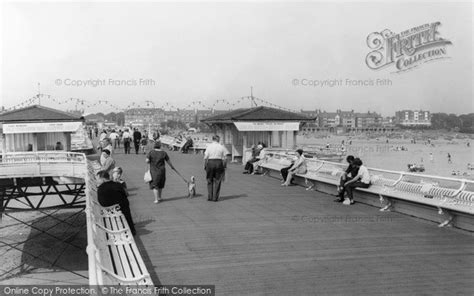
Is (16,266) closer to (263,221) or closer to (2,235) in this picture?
(2,235)

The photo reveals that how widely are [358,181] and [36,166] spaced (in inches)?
434

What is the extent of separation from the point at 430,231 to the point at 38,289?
11244 mm

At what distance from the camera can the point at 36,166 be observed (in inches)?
630

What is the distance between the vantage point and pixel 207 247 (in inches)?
266

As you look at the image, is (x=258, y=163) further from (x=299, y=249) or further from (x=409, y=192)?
(x=299, y=249)

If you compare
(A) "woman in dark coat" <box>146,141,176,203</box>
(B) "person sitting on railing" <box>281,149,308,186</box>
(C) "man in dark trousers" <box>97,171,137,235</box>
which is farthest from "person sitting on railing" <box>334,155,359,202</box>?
(C) "man in dark trousers" <box>97,171,137,235</box>

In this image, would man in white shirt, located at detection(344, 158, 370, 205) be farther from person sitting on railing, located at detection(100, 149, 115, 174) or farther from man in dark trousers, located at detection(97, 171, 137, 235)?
person sitting on railing, located at detection(100, 149, 115, 174)

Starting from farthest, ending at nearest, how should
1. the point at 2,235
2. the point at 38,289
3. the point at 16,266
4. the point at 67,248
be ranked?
the point at 2,235 → the point at 67,248 → the point at 16,266 → the point at 38,289

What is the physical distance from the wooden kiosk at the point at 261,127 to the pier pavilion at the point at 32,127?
802 centimetres

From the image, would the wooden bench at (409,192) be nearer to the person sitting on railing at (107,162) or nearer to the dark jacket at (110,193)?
the dark jacket at (110,193)

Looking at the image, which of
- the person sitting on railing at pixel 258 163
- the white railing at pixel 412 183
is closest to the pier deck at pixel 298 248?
the white railing at pixel 412 183

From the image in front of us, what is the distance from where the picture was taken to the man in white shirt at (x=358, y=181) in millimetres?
10695

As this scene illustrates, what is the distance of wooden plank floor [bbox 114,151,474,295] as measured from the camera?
5.24 m

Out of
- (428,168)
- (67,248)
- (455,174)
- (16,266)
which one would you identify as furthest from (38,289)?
(428,168)
